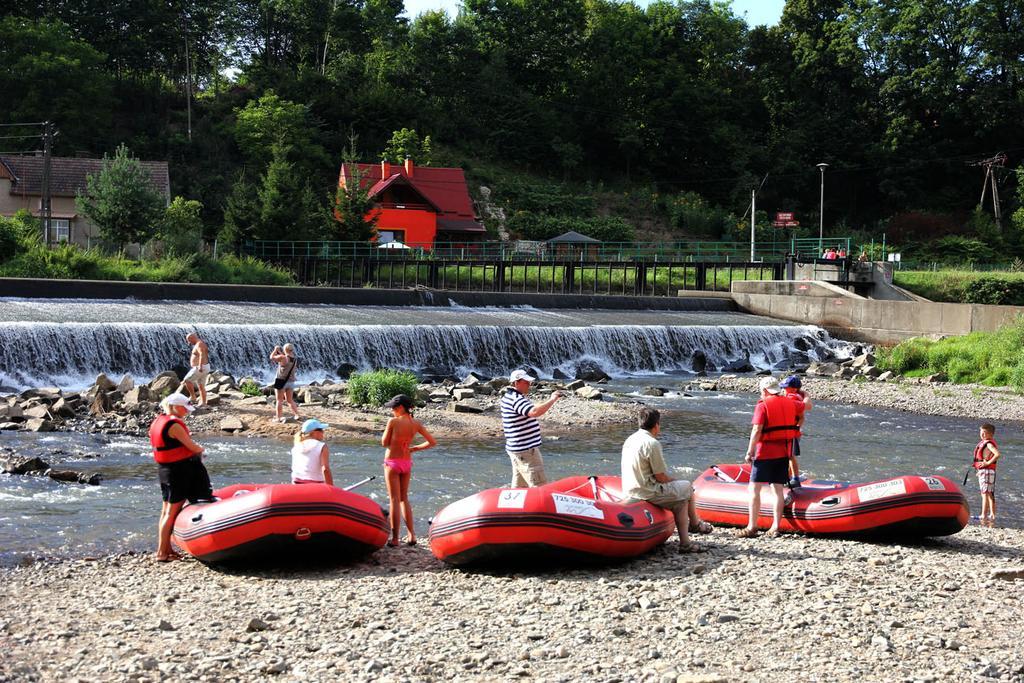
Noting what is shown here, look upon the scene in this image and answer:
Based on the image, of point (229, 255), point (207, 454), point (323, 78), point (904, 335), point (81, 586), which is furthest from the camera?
point (323, 78)

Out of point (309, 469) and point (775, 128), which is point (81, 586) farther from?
point (775, 128)

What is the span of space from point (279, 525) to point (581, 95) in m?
80.2

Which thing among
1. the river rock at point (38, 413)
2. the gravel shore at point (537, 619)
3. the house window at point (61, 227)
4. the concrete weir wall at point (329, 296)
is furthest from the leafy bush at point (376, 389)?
the house window at point (61, 227)

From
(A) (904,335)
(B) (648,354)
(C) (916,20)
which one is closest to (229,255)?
(B) (648,354)

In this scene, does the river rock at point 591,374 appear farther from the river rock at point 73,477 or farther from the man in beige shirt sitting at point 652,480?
the man in beige shirt sitting at point 652,480

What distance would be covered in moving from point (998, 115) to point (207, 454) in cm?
6815

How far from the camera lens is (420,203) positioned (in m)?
61.7

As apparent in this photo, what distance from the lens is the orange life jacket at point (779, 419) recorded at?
1127 centimetres

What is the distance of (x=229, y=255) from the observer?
4528 centimetres

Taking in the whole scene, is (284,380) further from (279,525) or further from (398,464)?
(279,525)

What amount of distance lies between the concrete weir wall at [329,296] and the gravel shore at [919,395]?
11.1 meters

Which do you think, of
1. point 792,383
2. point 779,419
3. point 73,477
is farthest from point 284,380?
point 779,419

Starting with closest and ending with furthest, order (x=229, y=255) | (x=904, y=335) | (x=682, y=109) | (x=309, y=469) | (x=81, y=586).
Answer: (x=81, y=586), (x=309, y=469), (x=904, y=335), (x=229, y=255), (x=682, y=109)

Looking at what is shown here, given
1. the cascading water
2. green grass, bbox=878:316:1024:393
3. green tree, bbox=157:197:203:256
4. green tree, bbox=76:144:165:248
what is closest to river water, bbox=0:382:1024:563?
the cascading water
